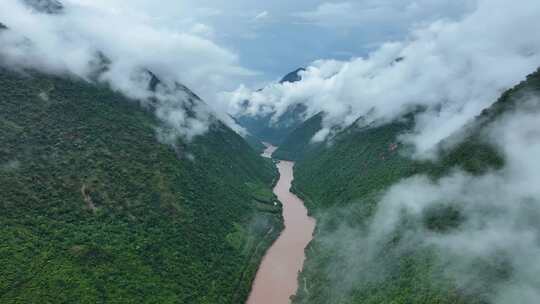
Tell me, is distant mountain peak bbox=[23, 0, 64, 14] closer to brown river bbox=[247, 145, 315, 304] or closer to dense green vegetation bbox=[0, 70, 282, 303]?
dense green vegetation bbox=[0, 70, 282, 303]

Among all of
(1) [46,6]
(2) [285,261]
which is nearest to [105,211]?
(2) [285,261]

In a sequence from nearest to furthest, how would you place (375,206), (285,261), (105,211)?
(105,211)
(375,206)
(285,261)

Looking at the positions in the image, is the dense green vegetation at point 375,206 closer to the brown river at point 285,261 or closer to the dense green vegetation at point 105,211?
the brown river at point 285,261

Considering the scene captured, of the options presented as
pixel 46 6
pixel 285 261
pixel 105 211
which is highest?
pixel 46 6

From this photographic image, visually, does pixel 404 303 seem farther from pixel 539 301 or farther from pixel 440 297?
pixel 539 301

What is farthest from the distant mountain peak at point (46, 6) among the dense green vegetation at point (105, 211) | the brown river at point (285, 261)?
the brown river at point (285, 261)

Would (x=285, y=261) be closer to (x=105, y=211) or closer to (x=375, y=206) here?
(x=375, y=206)

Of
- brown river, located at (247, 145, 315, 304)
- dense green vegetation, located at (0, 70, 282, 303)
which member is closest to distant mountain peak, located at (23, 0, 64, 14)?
dense green vegetation, located at (0, 70, 282, 303)
